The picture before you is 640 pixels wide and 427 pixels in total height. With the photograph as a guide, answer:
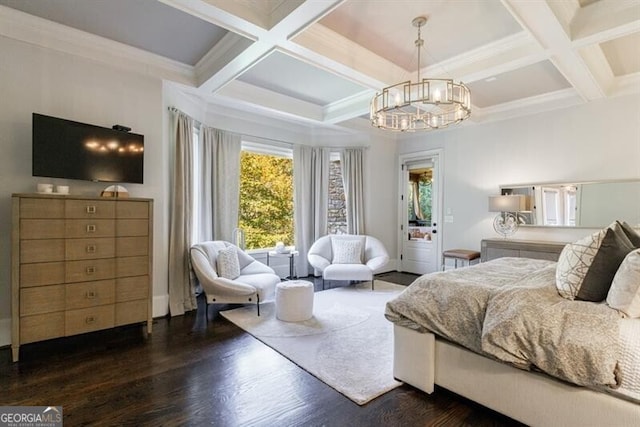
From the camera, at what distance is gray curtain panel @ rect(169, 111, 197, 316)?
3.87 metres

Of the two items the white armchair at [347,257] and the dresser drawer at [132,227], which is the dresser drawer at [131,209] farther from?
the white armchair at [347,257]

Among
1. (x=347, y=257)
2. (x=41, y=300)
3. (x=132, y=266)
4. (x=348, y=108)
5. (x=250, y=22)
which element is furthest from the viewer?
(x=347, y=257)

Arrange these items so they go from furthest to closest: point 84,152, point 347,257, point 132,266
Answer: point 347,257 < point 132,266 < point 84,152

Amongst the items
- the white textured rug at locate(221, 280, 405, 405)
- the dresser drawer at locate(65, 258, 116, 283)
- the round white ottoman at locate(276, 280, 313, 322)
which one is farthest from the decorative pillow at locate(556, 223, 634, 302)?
the dresser drawer at locate(65, 258, 116, 283)

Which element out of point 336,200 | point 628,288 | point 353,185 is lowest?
point 628,288

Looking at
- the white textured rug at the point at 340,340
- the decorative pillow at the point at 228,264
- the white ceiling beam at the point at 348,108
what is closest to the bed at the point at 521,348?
the white textured rug at the point at 340,340

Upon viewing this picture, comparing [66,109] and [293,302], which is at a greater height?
[66,109]

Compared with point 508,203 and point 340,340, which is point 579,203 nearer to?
point 508,203

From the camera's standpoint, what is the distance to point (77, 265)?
283cm

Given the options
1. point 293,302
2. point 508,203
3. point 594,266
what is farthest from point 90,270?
point 508,203

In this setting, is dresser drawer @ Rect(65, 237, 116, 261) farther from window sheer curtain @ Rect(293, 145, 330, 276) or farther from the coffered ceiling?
window sheer curtain @ Rect(293, 145, 330, 276)

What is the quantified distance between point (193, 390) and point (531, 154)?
5.30 meters

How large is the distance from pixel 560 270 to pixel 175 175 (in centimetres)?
394

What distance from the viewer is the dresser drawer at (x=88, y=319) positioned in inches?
110
